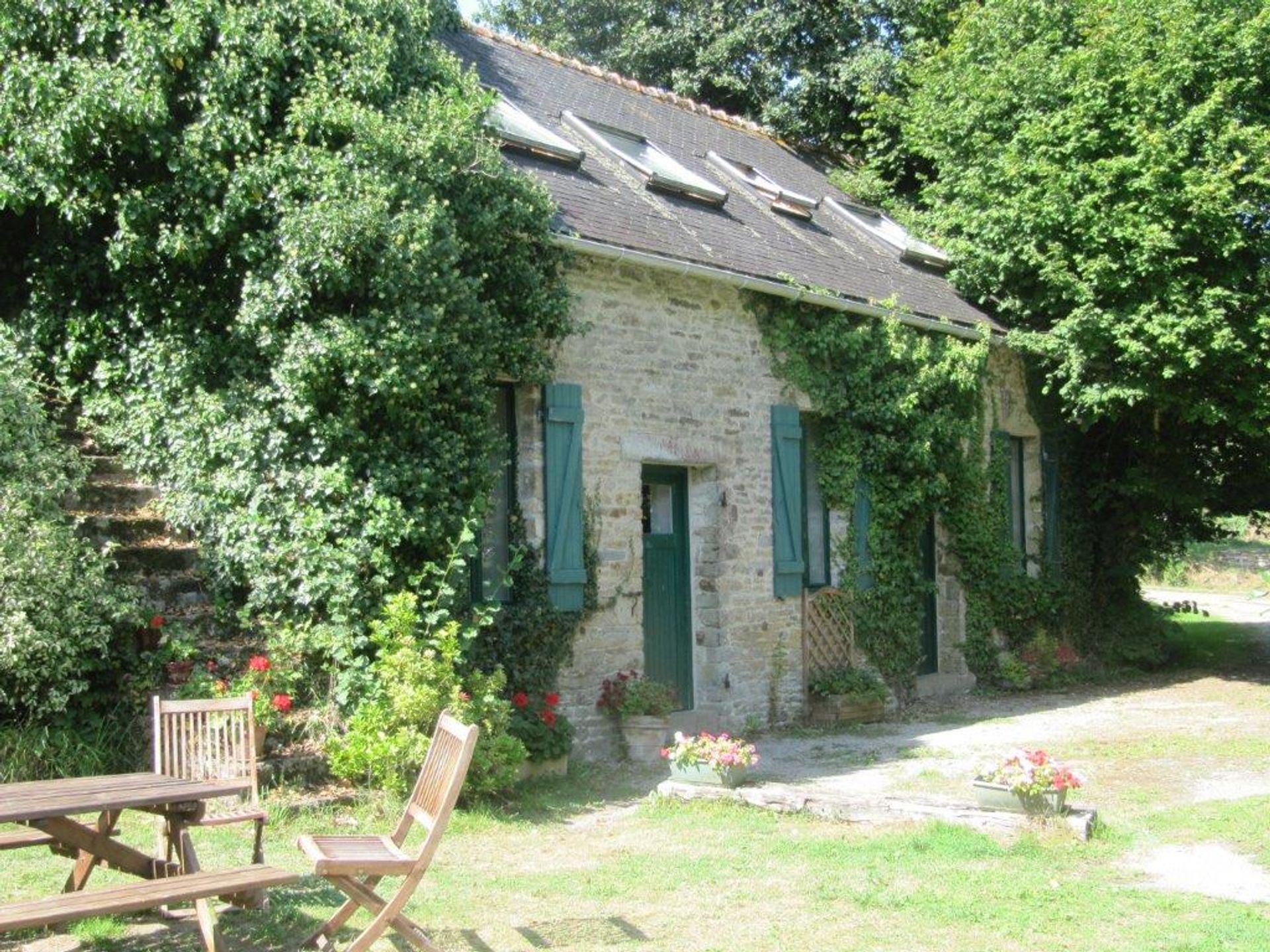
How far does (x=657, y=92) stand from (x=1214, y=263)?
7007 millimetres

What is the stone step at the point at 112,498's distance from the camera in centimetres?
795

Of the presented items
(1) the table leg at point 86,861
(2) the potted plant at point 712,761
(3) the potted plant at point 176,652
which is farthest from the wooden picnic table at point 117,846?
(2) the potted plant at point 712,761

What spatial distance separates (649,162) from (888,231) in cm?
407

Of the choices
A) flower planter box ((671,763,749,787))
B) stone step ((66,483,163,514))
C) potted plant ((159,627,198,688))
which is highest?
stone step ((66,483,163,514))

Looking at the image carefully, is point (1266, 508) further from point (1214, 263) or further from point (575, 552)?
point (575, 552)

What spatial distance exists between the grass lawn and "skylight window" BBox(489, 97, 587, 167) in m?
5.33

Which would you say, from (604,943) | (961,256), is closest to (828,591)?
(961,256)

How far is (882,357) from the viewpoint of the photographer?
11.6m

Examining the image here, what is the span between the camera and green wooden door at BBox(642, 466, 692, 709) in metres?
10.1

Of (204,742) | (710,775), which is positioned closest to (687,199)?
(710,775)

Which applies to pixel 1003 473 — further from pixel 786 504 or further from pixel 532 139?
pixel 532 139

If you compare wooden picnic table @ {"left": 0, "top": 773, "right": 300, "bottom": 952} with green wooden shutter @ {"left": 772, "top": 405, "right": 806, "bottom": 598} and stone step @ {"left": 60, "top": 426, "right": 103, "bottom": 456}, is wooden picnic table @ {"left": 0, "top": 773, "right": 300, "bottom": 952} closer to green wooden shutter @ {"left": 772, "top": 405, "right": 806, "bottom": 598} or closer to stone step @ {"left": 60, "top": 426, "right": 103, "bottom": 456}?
stone step @ {"left": 60, "top": 426, "right": 103, "bottom": 456}

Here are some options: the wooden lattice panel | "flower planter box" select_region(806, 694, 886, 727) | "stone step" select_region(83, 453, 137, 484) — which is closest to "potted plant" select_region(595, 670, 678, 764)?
"flower planter box" select_region(806, 694, 886, 727)

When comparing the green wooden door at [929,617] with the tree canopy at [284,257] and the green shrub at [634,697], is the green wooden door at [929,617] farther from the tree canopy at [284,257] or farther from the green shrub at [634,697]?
the tree canopy at [284,257]
